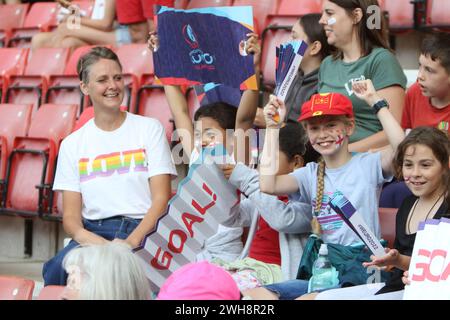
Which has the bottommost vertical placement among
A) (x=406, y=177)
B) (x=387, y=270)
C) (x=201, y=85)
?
(x=387, y=270)

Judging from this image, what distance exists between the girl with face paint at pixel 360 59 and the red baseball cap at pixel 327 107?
54 centimetres

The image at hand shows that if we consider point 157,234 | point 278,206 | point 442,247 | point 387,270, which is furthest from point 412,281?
point 157,234

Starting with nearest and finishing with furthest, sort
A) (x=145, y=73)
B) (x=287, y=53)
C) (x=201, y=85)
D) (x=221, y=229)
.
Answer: (x=287, y=53)
(x=221, y=229)
(x=201, y=85)
(x=145, y=73)

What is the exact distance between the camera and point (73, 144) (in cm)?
464

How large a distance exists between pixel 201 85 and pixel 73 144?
0.79m

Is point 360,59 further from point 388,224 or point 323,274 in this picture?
point 323,274

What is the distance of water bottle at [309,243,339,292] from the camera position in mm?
3752

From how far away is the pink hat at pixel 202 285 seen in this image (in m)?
2.83

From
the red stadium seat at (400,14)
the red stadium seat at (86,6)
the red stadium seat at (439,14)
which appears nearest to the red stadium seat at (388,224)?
the red stadium seat at (439,14)

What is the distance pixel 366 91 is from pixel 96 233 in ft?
4.44

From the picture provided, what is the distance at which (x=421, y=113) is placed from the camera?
4.56 meters

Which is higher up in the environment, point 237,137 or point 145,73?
point 145,73

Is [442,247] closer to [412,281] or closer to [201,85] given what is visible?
[412,281]

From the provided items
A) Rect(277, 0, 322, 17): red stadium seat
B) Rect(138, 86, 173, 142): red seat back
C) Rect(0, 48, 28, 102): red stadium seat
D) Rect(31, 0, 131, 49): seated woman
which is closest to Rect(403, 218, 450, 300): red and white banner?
Rect(138, 86, 173, 142): red seat back
